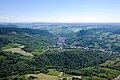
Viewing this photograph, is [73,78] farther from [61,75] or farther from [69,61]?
[69,61]

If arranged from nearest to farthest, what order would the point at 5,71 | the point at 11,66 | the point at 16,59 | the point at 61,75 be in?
the point at 61,75
the point at 5,71
the point at 11,66
the point at 16,59

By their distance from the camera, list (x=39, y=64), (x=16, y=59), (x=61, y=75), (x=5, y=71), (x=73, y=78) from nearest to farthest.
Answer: (x=73, y=78) → (x=61, y=75) → (x=5, y=71) → (x=39, y=64) → (x=16, y=59)

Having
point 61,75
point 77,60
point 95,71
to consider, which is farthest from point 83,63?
point 61,75

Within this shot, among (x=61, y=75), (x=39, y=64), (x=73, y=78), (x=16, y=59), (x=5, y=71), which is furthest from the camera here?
(x=16, y=59)

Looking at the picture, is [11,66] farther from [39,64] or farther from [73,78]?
[73,78]

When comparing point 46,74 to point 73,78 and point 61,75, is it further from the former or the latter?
point 73,78

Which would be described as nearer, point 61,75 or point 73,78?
point 73,78

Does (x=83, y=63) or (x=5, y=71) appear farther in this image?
(x=83, y=63)

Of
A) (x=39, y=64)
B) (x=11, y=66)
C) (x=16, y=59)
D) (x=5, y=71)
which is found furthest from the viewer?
(x=16, y=59)

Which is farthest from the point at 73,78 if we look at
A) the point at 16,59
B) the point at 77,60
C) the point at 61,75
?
the point at 16,59
